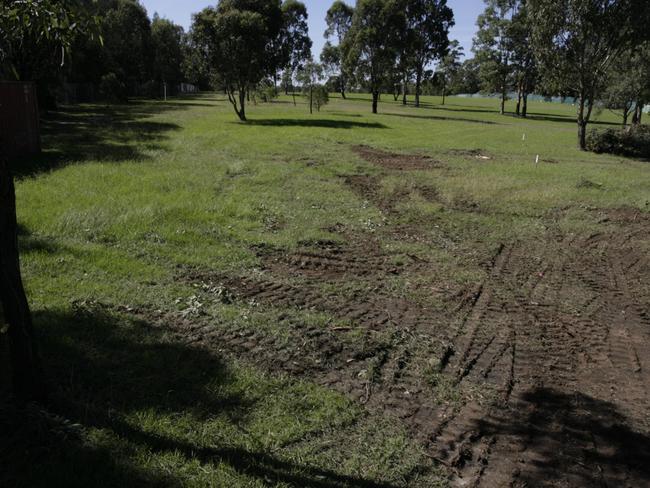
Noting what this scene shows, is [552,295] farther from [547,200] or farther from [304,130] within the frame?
[304,130]

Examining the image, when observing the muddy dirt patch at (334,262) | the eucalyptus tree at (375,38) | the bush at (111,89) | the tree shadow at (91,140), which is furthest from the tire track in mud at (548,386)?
the bush at (111,89)

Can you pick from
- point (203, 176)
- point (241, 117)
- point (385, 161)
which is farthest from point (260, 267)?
point (241, 117)

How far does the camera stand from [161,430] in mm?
3410

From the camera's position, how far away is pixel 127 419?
347 cm

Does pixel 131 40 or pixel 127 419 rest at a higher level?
pixel 131 40

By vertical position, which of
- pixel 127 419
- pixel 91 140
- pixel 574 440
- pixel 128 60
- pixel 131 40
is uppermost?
pixel 131 40

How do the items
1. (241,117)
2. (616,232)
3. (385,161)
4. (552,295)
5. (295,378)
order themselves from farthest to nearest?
(241,117) < (385,161) < (616,232) < (552,295) < (295,378)

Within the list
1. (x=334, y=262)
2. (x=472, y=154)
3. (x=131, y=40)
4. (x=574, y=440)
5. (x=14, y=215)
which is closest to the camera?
(x=14, y=215)

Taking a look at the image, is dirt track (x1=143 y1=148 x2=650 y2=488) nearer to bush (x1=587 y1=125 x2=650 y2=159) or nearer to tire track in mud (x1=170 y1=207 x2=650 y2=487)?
tire track in mud (x1=170 y1=207 x2=650 y2=487)

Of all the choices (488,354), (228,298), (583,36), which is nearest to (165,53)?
(583,36)

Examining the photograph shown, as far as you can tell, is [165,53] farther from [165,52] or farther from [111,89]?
[111,89]

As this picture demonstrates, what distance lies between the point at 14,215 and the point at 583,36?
2365 centimetres

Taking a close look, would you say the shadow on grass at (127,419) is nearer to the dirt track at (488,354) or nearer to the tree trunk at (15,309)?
the tree trunk at (15,309)

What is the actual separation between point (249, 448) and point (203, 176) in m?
9.64
